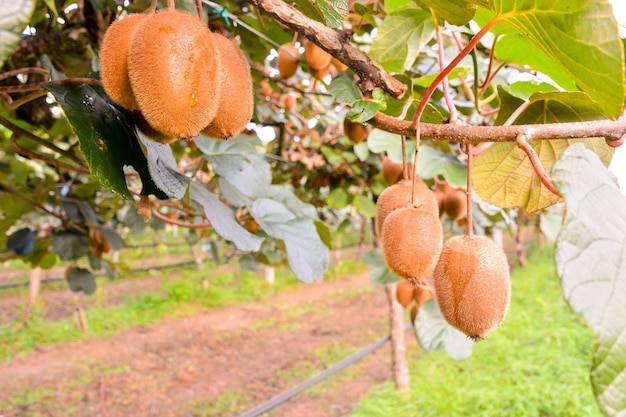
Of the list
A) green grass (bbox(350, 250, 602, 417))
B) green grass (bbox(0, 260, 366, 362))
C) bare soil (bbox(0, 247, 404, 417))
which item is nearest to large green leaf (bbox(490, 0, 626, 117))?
green grass (bbox(350, 250, 602, 417))

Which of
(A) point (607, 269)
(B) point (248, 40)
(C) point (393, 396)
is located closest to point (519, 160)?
(A) point (607, 269)

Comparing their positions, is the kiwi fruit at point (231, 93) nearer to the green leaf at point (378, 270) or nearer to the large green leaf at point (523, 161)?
the large green leaf at point (523, 161)

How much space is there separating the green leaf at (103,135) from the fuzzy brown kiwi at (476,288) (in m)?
0.42

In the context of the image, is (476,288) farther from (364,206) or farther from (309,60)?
(364,206)

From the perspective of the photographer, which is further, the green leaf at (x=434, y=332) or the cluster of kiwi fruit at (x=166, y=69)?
the green leaf at (x=434, y=332)

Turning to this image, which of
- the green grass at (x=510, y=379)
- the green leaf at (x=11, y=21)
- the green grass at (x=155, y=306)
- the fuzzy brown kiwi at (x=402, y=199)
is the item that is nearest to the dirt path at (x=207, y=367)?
the green grass at (x=155, y=306)

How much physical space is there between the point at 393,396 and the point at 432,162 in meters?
2.83

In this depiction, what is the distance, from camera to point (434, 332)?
4.09 ft

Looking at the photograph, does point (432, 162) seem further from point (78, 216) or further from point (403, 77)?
point (78, 216)

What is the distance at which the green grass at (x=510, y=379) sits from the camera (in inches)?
124

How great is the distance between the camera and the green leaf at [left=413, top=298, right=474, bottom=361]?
4.04 feet

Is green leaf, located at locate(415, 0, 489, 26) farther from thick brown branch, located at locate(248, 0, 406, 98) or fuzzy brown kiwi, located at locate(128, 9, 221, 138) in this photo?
fuzzy brown kiwi, located at locate(128, 9, 221, 138)

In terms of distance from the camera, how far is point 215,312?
21.8 ft

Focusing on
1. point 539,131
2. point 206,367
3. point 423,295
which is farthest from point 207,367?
point 539,131
